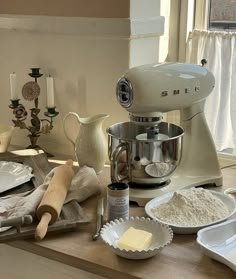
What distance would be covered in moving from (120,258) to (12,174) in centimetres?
53

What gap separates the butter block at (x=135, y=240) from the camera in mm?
1028

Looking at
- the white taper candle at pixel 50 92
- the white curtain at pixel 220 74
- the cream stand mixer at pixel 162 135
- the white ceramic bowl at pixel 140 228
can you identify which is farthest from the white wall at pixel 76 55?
the white ceramic bowl at pixel 140 228

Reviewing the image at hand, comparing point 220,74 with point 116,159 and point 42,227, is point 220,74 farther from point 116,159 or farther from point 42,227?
point 42,227

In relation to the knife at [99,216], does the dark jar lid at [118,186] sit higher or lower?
higher

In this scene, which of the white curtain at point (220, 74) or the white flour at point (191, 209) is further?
the white curtain at point (220, 74)

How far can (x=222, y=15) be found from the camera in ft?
5.34

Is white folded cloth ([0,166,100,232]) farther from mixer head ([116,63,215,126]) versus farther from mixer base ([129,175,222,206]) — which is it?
mixer head ([116,63,215,126])

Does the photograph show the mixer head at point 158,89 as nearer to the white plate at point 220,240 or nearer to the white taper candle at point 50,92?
the white plate at point 220,240

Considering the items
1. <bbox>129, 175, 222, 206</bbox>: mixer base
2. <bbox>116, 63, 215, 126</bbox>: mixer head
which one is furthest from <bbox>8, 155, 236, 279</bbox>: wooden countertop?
<bbox>116, 63, 215, 126</bbox>: mixer head

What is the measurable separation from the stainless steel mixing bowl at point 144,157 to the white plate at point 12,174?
0.27m

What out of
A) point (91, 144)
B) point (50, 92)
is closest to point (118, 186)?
point (91, 144)

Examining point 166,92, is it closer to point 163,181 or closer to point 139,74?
point 139,74

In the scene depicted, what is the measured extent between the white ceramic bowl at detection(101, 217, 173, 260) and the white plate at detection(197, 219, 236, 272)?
0.08m

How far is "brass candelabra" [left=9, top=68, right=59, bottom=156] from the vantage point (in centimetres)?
166
